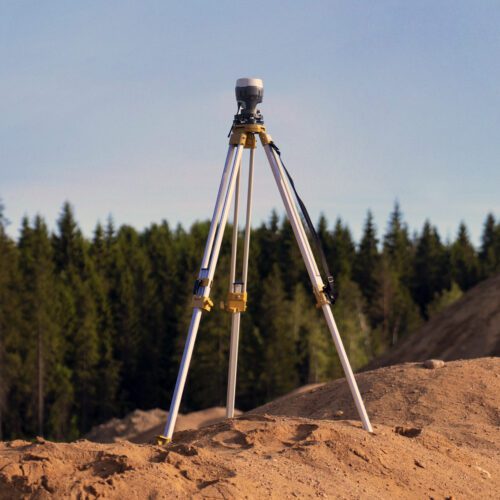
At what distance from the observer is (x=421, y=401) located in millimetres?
14430

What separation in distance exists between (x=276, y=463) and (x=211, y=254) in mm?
2449

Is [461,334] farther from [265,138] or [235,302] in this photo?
[265,138]

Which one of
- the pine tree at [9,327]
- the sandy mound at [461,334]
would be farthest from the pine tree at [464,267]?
the sandy mound at [461,334]

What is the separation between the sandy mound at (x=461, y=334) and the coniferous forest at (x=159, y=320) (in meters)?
22.7

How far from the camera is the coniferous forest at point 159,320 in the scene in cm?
5619

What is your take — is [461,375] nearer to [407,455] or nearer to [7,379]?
[407,455]

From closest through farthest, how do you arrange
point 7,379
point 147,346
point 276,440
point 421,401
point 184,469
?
point 184,469 → point 276,440 → point 421,401 → point 7,379 → point 147,346

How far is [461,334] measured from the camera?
2970cm

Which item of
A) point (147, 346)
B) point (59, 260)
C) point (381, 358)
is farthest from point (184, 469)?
point (59, 260)

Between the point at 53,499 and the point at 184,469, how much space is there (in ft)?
4.22

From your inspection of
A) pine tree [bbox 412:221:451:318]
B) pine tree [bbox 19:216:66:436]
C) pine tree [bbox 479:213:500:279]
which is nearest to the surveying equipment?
pine tree [bbox 19:216:66:436]

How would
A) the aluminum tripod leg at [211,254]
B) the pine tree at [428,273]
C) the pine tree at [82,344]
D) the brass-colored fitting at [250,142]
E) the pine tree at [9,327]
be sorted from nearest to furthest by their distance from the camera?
the aluminum tripod leg at [211,254]
the brass-colored fitting at [250,142]
the pine tree at [9,327]
the pine tree at [82,344]
the pine tree at [428,273]

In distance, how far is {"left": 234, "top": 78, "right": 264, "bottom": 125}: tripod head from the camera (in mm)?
10742

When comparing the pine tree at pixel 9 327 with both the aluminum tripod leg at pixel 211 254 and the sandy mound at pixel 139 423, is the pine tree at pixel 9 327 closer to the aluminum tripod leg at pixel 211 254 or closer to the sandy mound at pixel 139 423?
the sandy mound at pixel 139 423
